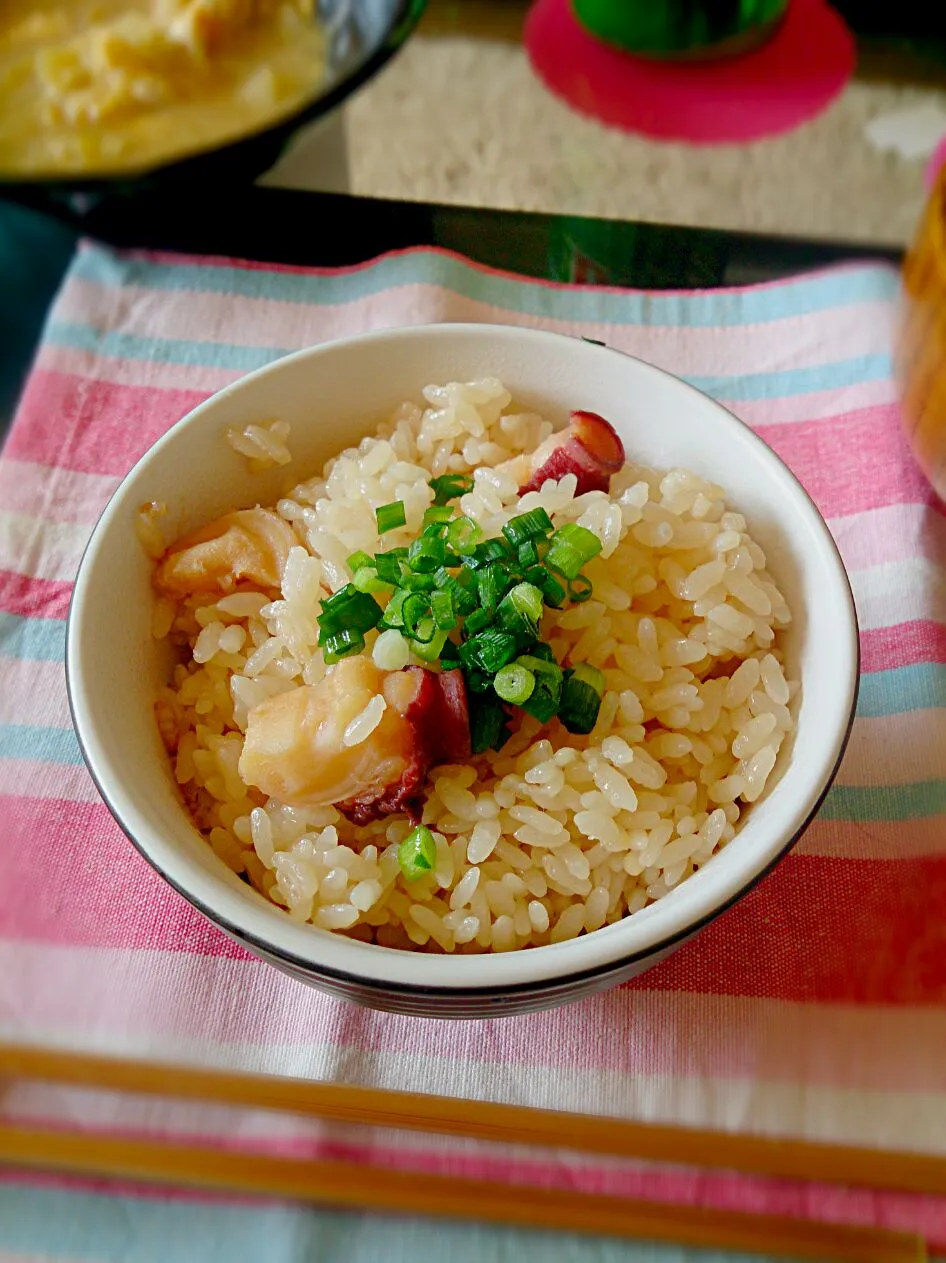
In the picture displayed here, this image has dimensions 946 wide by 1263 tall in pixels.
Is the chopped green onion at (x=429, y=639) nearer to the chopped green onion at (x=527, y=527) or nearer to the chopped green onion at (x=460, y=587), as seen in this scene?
the chopped green onion at (x=460, y=587)

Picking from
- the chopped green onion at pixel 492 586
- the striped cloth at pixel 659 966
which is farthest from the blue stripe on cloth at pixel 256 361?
the chopped green onion at pixel 492 586

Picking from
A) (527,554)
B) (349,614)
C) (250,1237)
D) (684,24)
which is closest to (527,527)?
(527,554)

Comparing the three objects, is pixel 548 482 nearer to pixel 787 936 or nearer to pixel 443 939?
pixel 443 939

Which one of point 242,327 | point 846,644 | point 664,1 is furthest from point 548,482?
point 664,1

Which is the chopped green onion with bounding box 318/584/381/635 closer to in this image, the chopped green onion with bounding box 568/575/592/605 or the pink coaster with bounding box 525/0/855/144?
the chopped green onion with bounding box 568/575/592/605

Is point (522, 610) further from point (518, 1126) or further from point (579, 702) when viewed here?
point (518, 1126)

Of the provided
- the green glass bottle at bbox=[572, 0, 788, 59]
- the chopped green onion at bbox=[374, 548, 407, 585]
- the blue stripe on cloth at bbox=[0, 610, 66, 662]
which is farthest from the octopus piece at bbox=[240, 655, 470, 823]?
the green glass bottle at bbox=[572, 0, 788, 59]
